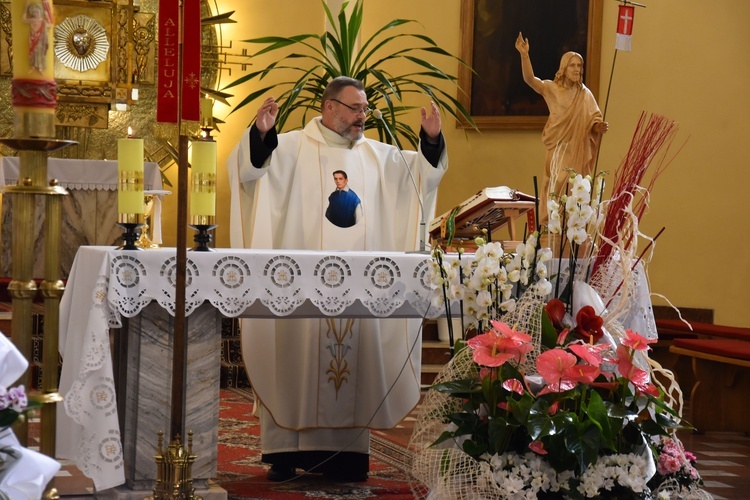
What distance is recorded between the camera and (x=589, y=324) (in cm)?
315

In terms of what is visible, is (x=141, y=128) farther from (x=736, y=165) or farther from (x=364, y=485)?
(x=364, y=485)

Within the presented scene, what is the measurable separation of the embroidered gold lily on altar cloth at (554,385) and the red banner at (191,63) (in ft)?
2.73

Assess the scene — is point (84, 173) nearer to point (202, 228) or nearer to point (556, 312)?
point (202, 228)

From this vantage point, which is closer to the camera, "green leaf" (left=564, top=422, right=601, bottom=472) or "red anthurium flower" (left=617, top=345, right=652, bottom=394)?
"green leaf" (left=564, top=422, right=601, bottom=472)

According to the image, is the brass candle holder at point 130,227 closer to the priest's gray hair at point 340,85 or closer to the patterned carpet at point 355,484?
the patterned carpet at point 355,484

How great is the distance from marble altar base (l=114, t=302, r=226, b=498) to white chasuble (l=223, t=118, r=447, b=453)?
0.68 meters

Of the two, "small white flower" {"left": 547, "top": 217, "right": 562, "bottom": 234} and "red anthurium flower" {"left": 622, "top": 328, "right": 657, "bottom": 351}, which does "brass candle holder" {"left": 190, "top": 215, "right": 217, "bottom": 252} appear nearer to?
"small white flower" {"left": 547, "top": 217, "right": 562, "bottom": 234}

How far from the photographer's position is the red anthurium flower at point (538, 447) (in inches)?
115

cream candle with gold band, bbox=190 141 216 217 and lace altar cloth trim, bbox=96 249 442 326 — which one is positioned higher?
cream candle with gold band, bbox=190 141 216 217

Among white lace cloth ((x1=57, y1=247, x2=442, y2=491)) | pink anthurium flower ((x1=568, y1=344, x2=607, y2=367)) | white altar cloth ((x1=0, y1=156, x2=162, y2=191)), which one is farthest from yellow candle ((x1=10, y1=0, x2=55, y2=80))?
white altar cloth ((x1=0, y1=156, x2=162, y2=191))

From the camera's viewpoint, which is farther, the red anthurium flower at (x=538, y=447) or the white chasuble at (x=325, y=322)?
the white chasuble at (x=325, y=322)

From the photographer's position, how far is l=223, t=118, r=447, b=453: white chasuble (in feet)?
15.0

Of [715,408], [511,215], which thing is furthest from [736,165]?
[511,215]

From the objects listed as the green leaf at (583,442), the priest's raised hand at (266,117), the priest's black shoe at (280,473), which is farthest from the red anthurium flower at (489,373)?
the priest's black shoe at (280,473)
